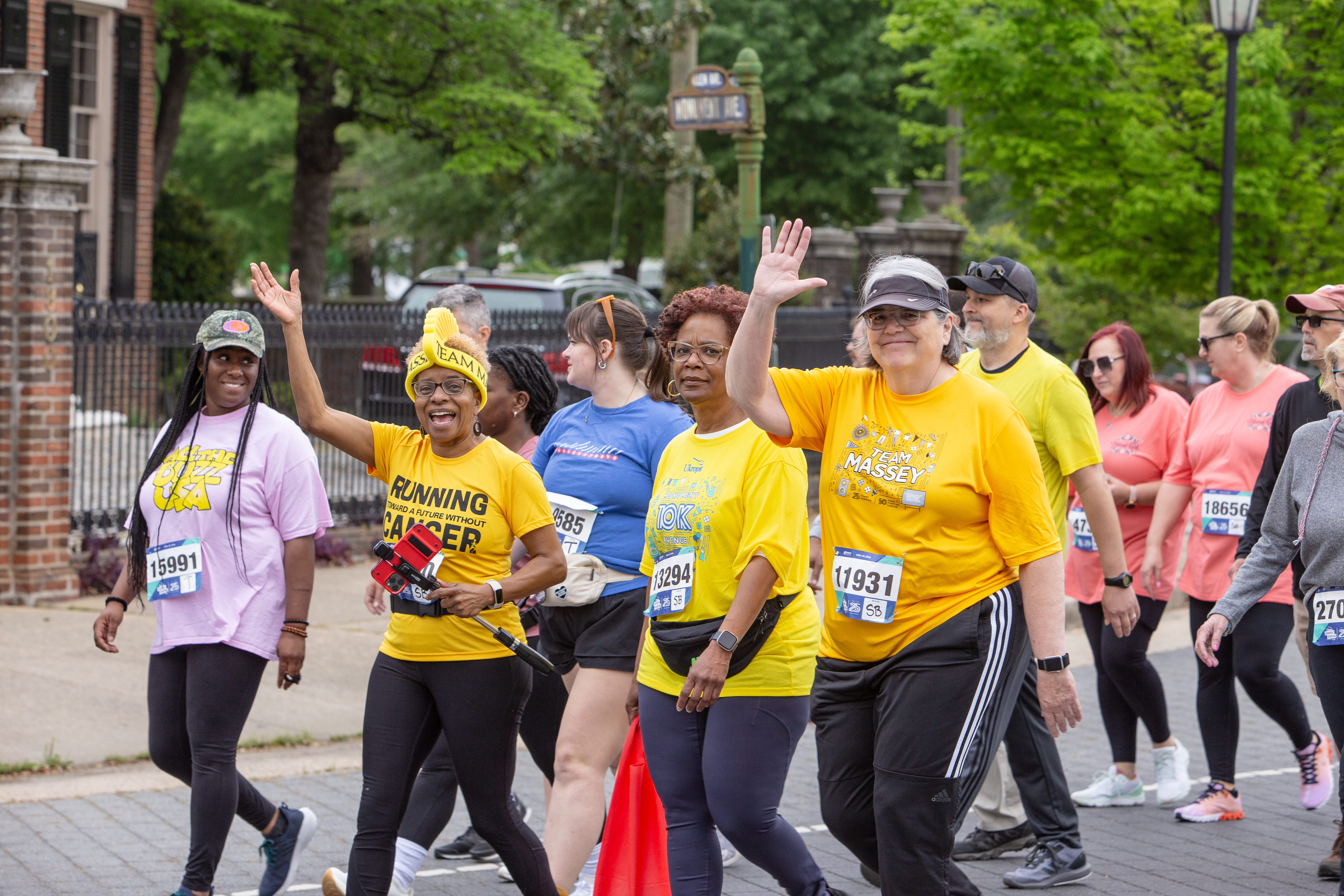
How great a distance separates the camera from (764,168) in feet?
114

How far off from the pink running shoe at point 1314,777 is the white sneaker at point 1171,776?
1.53 ft

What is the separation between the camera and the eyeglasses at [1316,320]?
528cm

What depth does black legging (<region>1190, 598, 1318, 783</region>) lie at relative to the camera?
5.85m

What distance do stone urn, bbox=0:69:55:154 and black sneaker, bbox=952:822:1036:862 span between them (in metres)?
6.84

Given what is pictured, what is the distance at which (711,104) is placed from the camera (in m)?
11.0

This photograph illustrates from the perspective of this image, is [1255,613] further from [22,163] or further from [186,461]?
[22,163]

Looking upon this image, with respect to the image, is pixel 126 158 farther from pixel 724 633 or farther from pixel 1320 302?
pixel 724 633

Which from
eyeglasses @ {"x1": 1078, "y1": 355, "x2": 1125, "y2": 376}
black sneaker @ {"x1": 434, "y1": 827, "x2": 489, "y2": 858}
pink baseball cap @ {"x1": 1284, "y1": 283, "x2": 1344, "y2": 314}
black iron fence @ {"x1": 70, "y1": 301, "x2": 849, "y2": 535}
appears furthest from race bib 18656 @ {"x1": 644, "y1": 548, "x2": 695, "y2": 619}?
black iron fence @ {"x1": 70, "y1": 301, "x2": 849, "y2": 535}

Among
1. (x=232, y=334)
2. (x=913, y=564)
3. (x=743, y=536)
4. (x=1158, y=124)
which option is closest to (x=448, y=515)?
(x=743, y=536)

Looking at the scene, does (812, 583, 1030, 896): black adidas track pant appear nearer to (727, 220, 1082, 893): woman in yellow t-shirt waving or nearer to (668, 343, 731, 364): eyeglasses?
(727, 220, 1082, 893): woman in yellow t-shirt waving

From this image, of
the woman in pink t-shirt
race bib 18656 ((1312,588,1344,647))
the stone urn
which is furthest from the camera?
the stone urn

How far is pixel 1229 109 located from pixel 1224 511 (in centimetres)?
684

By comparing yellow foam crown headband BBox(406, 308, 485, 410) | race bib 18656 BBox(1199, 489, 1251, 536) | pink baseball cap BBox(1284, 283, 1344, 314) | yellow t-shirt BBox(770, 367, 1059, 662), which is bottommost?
race bib 18656 BBox(1199, 489, 1251, 536)

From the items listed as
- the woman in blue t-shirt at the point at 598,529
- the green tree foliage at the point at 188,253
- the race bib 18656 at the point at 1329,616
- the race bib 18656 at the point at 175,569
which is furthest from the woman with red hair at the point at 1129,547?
the green tree foliage at the point at 188,253
